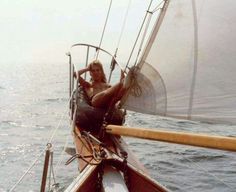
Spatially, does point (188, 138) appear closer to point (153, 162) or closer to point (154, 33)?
point (154, 33)

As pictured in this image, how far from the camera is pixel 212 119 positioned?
365 centimetres

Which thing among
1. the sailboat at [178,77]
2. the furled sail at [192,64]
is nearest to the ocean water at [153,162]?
the sailboat at [178,77]

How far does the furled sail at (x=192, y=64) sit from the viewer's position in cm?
370

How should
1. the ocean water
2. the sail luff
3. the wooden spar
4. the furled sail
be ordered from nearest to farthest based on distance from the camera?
the wooden spar
the furled sail
the sail luff
the ocean water

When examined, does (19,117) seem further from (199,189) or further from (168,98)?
(168,98)

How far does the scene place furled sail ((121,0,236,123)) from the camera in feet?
12.1

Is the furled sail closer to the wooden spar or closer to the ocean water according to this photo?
the wooden spar

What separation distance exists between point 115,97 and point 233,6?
6.88 feet

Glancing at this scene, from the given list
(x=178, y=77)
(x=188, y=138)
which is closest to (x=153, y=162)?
(x=178, y=77)

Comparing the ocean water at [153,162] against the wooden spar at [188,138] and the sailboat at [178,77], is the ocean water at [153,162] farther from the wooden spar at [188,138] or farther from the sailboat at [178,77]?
the wooden spar at [188,138]

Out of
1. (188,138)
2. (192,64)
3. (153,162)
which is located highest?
(192,64)

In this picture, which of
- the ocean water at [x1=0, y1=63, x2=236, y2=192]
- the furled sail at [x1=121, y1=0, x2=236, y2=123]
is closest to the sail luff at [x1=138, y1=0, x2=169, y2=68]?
the furled sail at [x1=121, y1=0, x2=236, y2=123]

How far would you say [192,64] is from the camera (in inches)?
154

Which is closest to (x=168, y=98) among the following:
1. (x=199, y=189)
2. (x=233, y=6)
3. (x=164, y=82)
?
(x=164, y=82)
